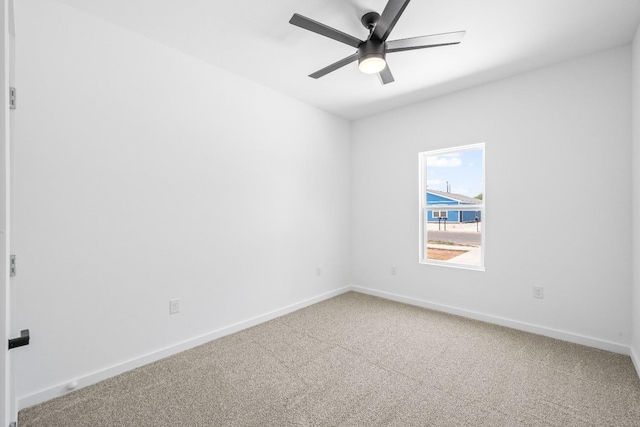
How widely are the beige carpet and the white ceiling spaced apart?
256cm

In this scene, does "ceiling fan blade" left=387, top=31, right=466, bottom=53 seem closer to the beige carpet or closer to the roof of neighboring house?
the roof of neighboring house

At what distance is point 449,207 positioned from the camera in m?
3.54

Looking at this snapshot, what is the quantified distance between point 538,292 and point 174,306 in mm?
3377

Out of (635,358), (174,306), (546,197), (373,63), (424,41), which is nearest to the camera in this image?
(424,41)

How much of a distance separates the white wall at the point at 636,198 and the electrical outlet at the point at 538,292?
605 millimetres

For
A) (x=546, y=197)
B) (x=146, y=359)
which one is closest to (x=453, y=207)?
(x=546, y=197)

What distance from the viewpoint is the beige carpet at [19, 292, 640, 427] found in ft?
5.62

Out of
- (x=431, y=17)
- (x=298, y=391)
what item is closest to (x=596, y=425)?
(x=298, y=391)

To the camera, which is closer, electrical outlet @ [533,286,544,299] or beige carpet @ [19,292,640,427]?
beige carpet @ [19,292,640,427]

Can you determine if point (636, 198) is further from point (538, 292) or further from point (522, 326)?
point (522, 326)

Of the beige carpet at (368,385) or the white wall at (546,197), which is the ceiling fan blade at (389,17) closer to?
the white wall at (546,197)

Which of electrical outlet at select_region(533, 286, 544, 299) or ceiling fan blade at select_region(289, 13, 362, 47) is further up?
ceiling fan blade at select_region(289, 13, 362, 47)

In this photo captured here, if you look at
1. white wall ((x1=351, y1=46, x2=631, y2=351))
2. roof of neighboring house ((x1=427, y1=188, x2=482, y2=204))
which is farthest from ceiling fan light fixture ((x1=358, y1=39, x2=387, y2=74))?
roof of neighboring house ((x1=427, y1=188, x2=482, y2=204))

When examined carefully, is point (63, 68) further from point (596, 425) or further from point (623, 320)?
point (623, 320)
